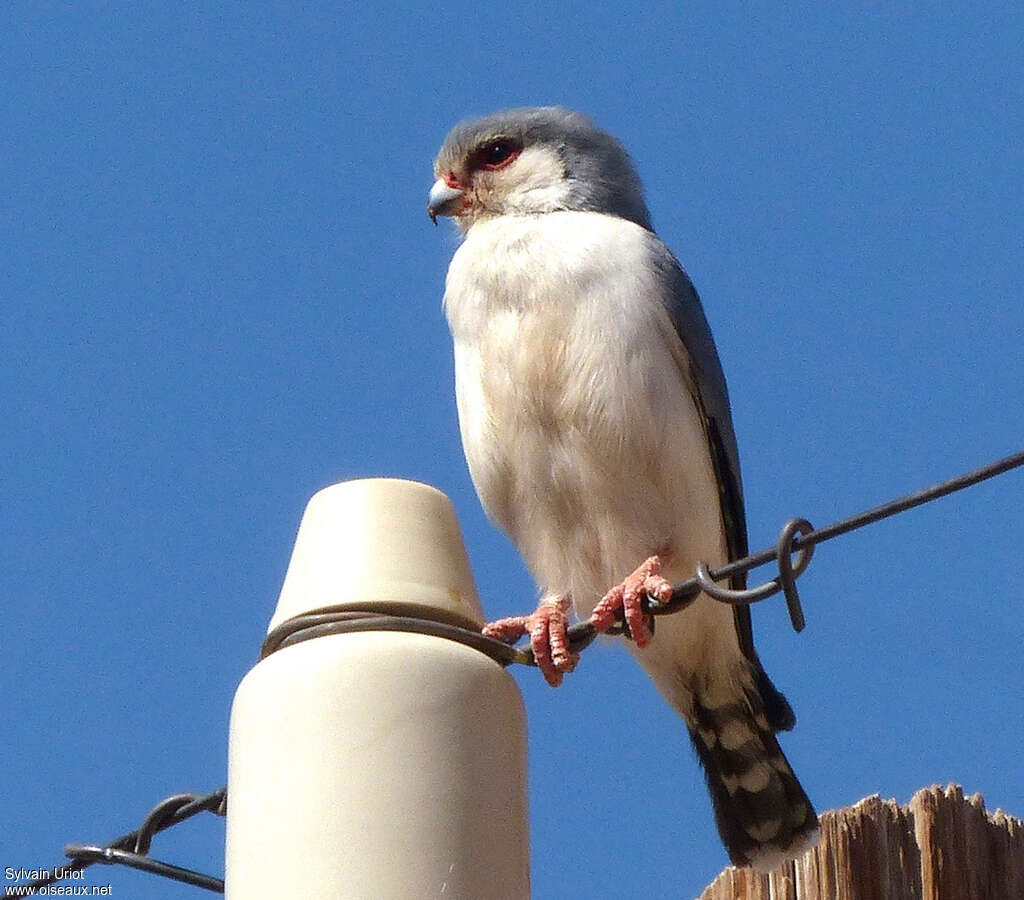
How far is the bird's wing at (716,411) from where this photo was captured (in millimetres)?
5516

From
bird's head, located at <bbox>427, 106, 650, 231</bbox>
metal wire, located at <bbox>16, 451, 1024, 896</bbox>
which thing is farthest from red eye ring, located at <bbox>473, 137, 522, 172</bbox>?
metal wire, located at <bbox>16, 451, 1024, 896</bbox>

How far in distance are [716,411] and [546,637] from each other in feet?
4.66

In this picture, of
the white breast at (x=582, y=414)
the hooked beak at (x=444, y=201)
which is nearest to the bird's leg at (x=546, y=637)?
the white breast at (x=582, y=414)

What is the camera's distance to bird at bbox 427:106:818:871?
521 centimetres

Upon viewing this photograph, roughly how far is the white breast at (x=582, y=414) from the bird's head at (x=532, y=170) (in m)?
0.54

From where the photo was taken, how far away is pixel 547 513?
548 centimetres

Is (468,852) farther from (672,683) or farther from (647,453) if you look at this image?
(672,683)

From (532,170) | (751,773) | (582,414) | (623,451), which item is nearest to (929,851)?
(751,773)

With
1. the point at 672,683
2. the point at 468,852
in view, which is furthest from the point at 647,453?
the point at 468,852

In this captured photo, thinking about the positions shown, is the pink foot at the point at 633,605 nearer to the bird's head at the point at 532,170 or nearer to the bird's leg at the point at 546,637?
the bird's leg at the point at 546,637

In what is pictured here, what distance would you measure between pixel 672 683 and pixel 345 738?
315 centimetres

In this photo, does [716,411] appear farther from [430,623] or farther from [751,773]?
[430,623]

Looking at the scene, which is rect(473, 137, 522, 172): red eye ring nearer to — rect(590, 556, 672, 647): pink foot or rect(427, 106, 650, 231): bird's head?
rect(427, 106, 650, 231): bird's head

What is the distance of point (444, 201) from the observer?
6426mm
